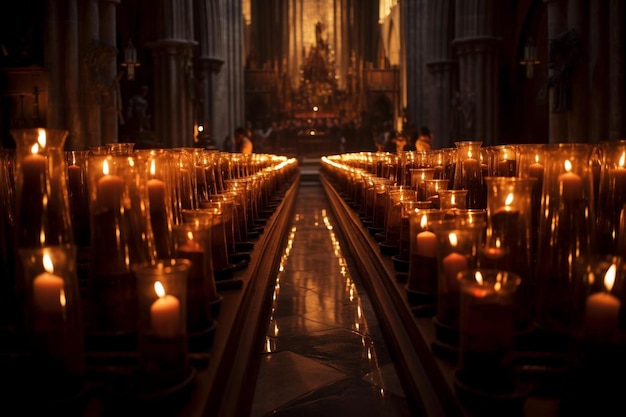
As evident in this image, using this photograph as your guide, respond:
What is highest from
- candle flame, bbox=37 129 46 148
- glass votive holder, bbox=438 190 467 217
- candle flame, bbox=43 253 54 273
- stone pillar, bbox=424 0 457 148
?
stone pillar, bbox=424 0 457 148

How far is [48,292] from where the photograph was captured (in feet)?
4.15

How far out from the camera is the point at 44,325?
1.27m

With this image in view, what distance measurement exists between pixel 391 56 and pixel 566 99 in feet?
93.6

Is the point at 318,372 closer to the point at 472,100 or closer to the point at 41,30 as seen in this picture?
the point at 41,30

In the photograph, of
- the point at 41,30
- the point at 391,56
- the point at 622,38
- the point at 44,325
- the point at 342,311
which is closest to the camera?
the point at 44,325

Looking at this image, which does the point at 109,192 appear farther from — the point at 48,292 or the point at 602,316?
the point at 602,316

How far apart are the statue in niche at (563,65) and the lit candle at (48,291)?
9196 millimetres

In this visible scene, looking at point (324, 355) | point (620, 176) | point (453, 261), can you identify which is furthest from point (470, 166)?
point (453, 261)

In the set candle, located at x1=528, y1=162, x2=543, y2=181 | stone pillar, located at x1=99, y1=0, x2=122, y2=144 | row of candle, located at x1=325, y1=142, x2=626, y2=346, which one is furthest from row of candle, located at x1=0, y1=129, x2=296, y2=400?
stone pillar, located at x1=99, y1=0, x2=122, y2=144

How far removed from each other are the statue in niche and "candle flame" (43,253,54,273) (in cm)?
920

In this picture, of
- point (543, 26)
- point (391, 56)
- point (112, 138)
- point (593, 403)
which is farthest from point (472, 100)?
point (391, 56)

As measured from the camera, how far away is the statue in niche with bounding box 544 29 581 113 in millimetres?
9023

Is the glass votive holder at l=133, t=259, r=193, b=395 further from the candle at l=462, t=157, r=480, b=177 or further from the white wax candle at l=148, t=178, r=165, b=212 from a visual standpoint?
the candle at l=462, t=157, r=480, b=177

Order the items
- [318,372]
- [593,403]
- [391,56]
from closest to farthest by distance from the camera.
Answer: [593,403]
[318,372]
[391,56]
